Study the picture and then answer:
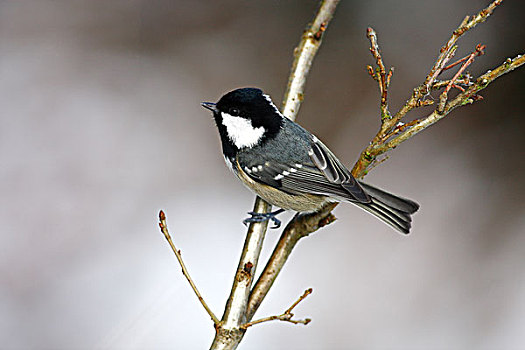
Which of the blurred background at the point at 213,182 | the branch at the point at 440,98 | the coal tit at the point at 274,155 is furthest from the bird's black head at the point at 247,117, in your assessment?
the blurred background at the point at 213,182

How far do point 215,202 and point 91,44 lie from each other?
1.37 metres

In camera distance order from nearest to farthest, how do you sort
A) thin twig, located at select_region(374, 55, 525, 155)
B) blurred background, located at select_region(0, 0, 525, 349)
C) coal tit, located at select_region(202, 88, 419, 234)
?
thin twig, located at select_region(374, 55, 525, 155), coal tit, located at select_region(202, 88, 419, 234), blurred background, located at select_region(0, 0, 525, 349)

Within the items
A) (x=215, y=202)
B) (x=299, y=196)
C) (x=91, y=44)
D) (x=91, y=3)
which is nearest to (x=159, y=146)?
(x=215, y=202)

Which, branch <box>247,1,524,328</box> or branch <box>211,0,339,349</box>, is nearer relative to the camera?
branch <box>247,1,524,328</box>

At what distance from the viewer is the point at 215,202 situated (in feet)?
10.9

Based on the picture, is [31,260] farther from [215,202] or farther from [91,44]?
[91,44]

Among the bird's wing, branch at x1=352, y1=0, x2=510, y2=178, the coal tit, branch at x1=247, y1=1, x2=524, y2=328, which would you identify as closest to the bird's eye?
the coal tit

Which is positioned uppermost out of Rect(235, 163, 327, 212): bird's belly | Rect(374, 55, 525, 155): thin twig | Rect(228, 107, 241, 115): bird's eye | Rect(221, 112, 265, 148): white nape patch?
Rect(228, 107, 241, 115): bird's eye

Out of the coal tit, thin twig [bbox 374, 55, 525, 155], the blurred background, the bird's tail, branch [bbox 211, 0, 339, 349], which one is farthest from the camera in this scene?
the blurred background

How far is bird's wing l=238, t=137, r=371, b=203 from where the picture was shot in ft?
6.55

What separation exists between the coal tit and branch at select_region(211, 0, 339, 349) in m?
0.11

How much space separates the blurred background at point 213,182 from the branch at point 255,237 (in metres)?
1.03

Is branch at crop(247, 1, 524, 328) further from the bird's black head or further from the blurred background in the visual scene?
the blurred background

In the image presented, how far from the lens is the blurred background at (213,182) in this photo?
2.87 m
